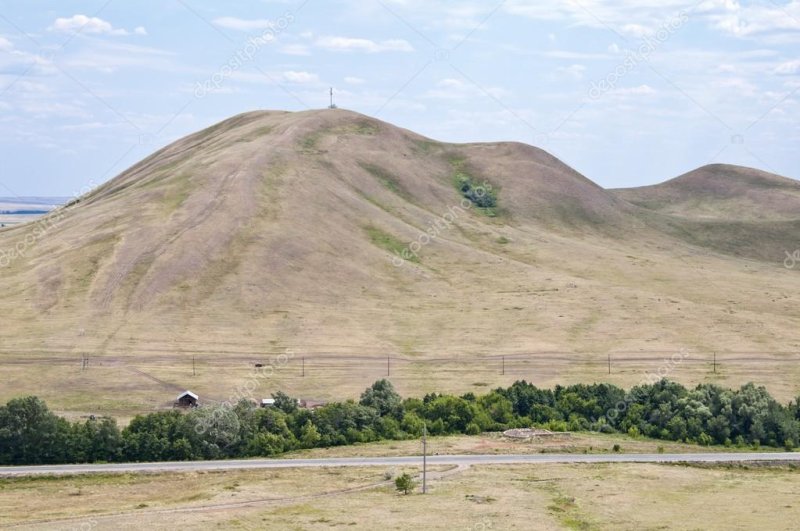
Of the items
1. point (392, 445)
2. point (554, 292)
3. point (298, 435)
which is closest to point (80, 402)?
point (298, 435)

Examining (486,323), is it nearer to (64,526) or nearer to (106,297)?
(106,297)

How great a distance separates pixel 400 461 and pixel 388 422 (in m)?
12.4

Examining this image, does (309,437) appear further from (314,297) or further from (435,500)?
(314,297)

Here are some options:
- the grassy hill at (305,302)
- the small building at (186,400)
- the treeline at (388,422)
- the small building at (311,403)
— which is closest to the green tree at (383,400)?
the treeline at (388,422)

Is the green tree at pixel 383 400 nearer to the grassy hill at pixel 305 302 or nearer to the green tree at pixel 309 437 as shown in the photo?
the green tree at pixel 309 437

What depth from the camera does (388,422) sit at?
4230 inches

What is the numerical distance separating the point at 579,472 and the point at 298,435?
1085 inches

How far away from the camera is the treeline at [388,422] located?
9575 cm

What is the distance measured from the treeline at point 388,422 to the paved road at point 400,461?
260cm

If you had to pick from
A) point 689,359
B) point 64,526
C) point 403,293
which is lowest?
point 64,526

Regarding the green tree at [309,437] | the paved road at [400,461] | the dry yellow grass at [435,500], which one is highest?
the green tree at [309,437]

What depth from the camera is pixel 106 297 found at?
163500 mm

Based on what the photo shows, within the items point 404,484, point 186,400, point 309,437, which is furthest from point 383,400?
point 404,484

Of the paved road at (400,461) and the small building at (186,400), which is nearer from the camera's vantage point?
the paved road at (400,461)
